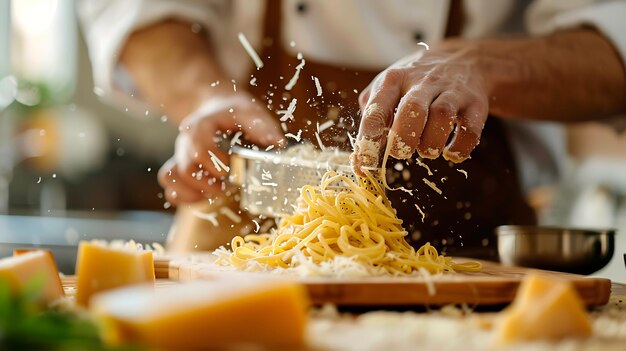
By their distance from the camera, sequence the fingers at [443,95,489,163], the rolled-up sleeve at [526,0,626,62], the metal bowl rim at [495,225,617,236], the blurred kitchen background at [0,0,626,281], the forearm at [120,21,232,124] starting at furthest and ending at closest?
the blurred kitchen background at [0,0,626,281] < the forearm at [120,21,232,124] < the rolled-up sleeve at [526,0,626,62] < the metal bowl rim at [495,225,617,236] < the fingers at [443,95,489,163]

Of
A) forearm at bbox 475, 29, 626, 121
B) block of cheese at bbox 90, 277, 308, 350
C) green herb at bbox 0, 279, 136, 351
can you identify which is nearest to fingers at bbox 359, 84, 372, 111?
forearm at bbox 475, 29, 626, 121

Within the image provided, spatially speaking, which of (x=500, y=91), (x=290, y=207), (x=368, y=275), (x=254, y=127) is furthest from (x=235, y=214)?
(x=368, y=275)

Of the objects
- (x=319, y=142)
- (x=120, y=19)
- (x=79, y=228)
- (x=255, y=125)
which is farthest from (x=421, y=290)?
(x=79, y=228)

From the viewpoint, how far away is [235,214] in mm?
2170

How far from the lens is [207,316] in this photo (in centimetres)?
73

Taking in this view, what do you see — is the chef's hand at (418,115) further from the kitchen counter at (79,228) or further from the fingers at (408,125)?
the kitchen counter at (79,228)

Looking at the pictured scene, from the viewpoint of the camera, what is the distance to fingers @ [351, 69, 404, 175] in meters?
1.36

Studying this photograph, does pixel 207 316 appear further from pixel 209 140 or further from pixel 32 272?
pixel 209 140

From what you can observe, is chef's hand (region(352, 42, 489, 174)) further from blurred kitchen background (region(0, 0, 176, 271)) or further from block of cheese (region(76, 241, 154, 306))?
blurred kitchen background (region(0, 0, 176, 271))

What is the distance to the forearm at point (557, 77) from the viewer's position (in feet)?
6.69

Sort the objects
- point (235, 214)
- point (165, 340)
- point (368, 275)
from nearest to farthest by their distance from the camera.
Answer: point (165, 340) → point (368, 275) → point (235, 214)

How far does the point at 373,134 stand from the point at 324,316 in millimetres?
439

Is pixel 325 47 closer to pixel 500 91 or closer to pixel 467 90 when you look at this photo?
pixel 500 91

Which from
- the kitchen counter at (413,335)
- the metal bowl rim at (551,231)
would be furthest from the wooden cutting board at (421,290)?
the metal bowl rim at (551,231)
